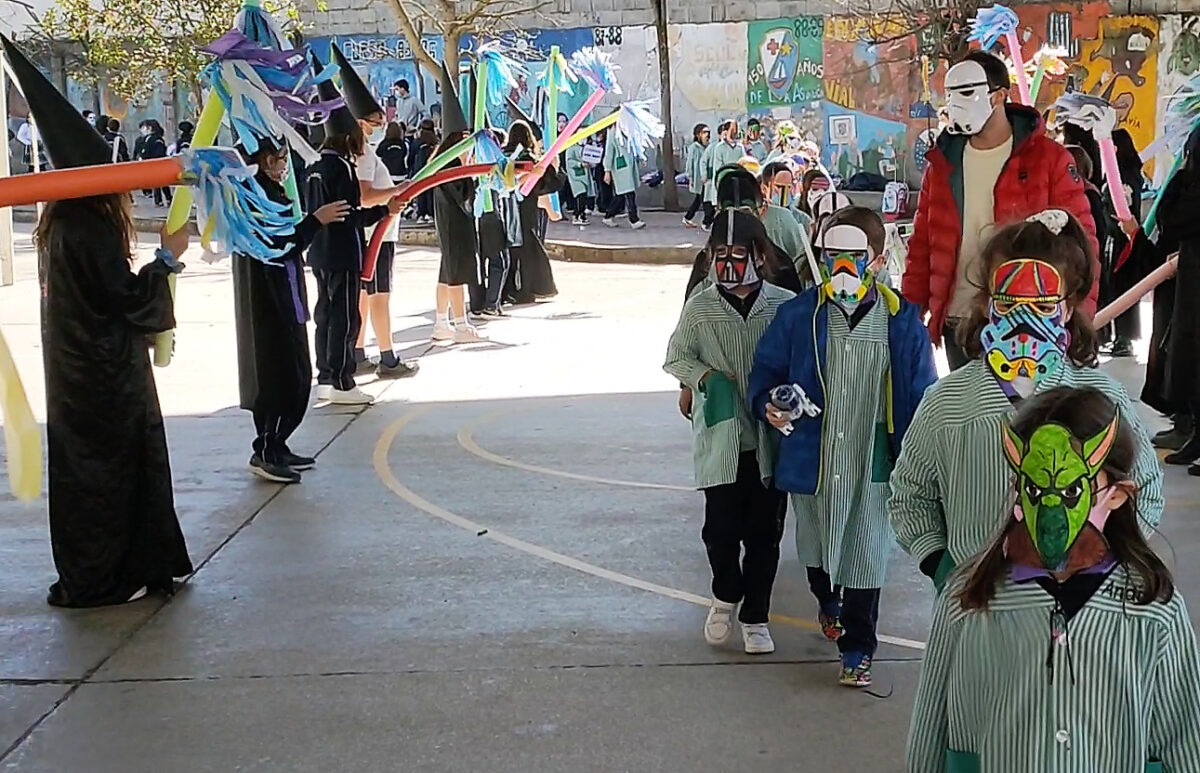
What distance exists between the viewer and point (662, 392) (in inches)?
414

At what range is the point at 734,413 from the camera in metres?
5.06

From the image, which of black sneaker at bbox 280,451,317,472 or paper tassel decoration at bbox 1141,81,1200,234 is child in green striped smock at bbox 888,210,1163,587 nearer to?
paper tassel decoration at bbox 1141,81,1200,234

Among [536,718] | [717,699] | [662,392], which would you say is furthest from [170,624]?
[662,392]

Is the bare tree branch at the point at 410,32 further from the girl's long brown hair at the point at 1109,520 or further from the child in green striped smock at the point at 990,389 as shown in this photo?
the girl's long brown hair at the point at 1109,520

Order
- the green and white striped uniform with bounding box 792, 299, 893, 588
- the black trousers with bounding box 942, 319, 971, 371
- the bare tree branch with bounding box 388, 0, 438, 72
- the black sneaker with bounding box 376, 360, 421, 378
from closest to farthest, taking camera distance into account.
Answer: the green and white striped uniform with bounding box 792, 299, 893, 588, the black trousers with bounding box 942, 319, 971, 371, the black sneaker with bounding box 376, 360, 421, 378, the bare tree branch with bounding box 388, 0, 438, 72

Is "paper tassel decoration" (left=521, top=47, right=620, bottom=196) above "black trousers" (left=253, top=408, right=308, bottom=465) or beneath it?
above

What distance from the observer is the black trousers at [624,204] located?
25.0m

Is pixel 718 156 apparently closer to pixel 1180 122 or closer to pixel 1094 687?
pixel 1180 122

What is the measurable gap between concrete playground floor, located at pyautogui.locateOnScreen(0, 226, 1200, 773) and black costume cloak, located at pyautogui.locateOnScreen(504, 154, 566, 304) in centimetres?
583

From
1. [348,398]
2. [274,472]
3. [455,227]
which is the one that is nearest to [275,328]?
[274,472]

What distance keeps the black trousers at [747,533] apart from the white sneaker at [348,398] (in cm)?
522

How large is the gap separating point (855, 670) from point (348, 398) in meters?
5.81

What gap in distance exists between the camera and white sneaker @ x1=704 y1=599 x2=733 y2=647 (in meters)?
5.30

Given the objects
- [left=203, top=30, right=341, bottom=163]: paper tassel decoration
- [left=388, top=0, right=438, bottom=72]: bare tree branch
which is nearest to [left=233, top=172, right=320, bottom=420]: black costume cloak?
[left=203, top=30, right=341, bottom=163]: paper tassel decoration
